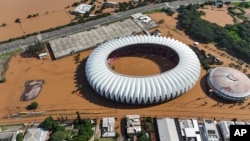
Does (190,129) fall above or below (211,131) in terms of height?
above

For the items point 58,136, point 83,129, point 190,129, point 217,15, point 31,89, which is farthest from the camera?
point 217,15

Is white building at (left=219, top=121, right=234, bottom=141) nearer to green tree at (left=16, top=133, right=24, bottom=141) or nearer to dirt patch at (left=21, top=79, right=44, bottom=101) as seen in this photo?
green tree at (left=16, top=133, right=24, bottom=141)

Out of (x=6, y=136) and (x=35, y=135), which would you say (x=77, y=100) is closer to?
(x=35, y=135)

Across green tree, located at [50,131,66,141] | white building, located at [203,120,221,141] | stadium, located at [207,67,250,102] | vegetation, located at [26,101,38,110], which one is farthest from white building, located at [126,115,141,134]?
vegetation, located at [26,101,38,110]

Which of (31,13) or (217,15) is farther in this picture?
(31,13)

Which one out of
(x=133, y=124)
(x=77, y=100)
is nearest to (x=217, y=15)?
(x=133, y=124)

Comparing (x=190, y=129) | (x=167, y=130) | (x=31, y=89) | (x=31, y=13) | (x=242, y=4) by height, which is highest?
(x=31, y=13)
